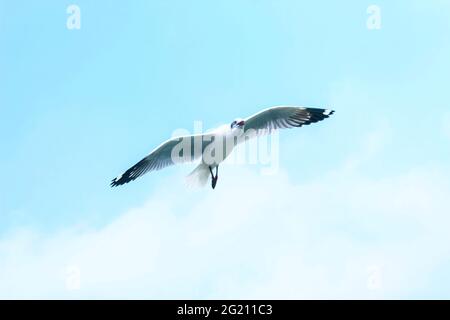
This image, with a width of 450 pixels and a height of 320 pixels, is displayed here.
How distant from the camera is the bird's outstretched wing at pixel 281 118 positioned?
22.4 feet

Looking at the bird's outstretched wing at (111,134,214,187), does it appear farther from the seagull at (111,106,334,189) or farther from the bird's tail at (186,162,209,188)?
the bird's tail at (186,162,209,188)

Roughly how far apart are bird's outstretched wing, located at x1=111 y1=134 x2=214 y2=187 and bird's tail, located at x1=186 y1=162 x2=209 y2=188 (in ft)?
0.38

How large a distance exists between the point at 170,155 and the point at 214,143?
17.5 inches

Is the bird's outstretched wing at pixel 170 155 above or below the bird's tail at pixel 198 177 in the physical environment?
above

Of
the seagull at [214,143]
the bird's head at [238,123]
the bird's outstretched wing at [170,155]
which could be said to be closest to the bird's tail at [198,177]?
the seagull at [214,143]

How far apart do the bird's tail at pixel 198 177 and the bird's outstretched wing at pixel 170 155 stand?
12 centimetres

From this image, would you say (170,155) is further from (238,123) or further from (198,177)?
(238,123)

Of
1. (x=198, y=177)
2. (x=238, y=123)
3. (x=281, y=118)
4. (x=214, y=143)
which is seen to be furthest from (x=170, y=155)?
(x=281, y=118)

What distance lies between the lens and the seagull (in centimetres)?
668

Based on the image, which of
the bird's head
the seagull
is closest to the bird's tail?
the seagull

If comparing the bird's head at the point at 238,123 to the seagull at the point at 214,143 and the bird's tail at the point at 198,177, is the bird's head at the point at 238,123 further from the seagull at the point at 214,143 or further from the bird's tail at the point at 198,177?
the bird's tail at the point at 198,177
